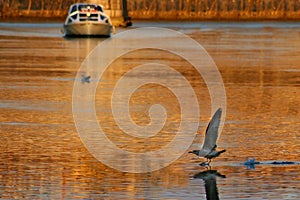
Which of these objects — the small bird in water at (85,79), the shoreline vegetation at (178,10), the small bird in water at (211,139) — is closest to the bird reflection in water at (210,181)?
the small bird in water at (211,139)

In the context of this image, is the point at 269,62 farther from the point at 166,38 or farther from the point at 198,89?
the point at 166,38

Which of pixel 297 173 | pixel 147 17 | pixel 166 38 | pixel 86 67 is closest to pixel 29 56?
pixel 86 67

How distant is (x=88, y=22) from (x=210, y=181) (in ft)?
104

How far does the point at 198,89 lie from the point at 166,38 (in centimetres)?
2264

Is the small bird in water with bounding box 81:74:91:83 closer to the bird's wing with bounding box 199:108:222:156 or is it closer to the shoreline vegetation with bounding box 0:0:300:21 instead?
the bird's wing with bounding box 199:108:222:156

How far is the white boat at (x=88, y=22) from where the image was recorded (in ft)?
141

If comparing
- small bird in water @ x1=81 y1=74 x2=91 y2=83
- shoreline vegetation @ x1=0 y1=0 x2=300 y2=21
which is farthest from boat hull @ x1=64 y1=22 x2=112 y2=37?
shoreline vegetation @ x1=0 y1=0 x2=300 y2=21

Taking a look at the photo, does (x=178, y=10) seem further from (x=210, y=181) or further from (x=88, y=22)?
(x=210, y=181)

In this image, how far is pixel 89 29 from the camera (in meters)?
43.0

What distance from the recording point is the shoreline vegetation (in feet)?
240

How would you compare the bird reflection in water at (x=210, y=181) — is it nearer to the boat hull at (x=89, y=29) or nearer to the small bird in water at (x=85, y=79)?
the small bird in water at (x=85, y=79)

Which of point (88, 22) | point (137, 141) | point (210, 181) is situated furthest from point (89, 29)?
point (210, 181)

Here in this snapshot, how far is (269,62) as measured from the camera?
100ft

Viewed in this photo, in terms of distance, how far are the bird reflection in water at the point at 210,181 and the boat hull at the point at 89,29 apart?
30.8 m
